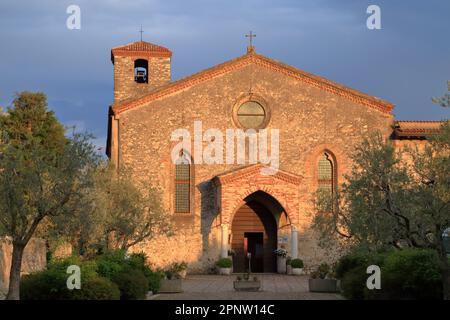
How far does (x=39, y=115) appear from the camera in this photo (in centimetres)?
5138

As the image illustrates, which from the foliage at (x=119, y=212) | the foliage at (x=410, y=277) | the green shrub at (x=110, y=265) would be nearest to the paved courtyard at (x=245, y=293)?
the green shrub at (x=110, y=265)

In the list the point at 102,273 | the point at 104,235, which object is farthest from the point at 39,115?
the point at 102,273

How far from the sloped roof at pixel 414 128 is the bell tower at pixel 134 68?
13223 millimetres

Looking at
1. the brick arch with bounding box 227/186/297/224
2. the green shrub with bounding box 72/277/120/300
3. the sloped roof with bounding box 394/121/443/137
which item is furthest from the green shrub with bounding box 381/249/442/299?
the sloped roof with bounding box 394/121/443/137

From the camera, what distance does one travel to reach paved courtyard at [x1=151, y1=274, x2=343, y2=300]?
25422 millimetres

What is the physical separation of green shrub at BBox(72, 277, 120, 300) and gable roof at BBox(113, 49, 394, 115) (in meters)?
20.1

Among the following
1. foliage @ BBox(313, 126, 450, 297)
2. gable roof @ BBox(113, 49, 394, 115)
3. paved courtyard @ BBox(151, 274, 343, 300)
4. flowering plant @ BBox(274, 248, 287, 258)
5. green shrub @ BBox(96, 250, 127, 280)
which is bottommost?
paved courtyard @ BBox(151, 274, 343, 300)

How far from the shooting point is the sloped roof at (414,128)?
39.6 meters

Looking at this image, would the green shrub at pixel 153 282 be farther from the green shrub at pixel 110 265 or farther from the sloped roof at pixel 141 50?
the sloped roof at pixel 141 50

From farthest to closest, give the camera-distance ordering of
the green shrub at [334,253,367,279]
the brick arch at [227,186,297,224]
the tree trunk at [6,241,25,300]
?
the brick arch at [227,186,297,224], the green shrub at [334,253,367,279], the tree trunk at [6,241,25,300]

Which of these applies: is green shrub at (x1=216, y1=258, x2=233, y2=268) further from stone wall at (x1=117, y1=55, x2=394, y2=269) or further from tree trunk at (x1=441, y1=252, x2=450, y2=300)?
tree trunk at (x1=441, y1=252, x2=450, y2=300)
